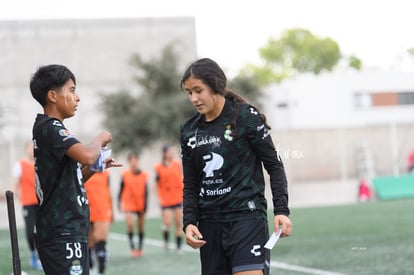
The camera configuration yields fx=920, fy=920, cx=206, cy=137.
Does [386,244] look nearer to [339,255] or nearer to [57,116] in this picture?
[339,255]

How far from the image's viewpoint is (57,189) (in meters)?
5.56

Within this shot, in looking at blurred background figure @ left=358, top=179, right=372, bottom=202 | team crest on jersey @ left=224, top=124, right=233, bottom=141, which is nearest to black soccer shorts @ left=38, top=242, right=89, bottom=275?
team crest on jersey @ left=224, top=124, right=233, bottom=141

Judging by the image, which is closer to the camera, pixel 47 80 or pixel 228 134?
pixel 47 80

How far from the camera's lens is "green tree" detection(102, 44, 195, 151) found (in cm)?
4041

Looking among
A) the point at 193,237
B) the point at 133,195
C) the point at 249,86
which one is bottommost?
the point at 193,237

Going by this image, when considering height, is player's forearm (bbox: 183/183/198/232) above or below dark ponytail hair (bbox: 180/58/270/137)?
below

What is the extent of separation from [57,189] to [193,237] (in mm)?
915

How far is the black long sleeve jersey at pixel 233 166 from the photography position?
583 centimetres

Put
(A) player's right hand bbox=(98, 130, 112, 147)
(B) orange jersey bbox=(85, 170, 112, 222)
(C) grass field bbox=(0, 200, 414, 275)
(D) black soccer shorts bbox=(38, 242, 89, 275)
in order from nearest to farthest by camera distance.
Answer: (D) black soccer shorts bbox=(38, 242, 89, 275), (A) player's right hand bbox=(98, 130, 112, 147), (C) grass field bbox=(0, 200, 414, 275), (B) orange jersey bbox=(85, 170, 112, 222)

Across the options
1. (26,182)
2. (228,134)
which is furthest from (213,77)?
(26,182)

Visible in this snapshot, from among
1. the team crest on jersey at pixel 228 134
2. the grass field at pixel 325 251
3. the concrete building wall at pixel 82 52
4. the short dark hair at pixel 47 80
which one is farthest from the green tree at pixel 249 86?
the short dark hair at pixel 47 80

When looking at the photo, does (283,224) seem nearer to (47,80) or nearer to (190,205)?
(190,205)

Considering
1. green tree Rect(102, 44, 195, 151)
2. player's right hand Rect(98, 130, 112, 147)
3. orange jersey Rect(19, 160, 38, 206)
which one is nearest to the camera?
player's right hand Rect(98, 130, 112, 147)

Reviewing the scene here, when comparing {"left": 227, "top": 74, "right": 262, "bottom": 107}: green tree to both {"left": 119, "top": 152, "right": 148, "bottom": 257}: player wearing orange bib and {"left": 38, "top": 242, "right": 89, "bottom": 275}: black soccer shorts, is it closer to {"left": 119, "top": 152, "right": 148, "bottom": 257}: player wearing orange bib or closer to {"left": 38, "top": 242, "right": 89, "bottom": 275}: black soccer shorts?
{"left": 119, "top": 152, "right": 148, "bottom": 257}: player wearing orange bib
